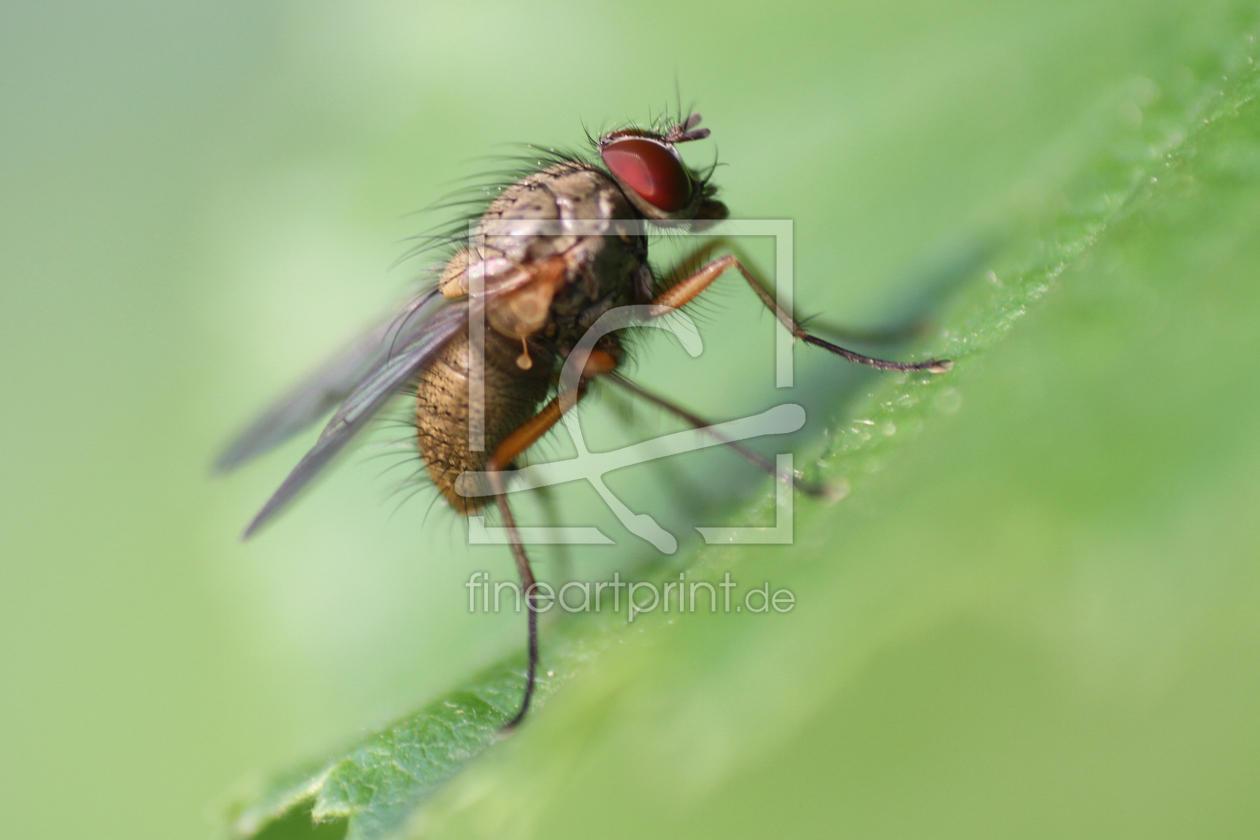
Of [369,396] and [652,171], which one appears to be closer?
[369,396]

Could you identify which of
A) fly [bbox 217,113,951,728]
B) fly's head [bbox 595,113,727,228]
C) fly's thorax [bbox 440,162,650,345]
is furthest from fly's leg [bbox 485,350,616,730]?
fly's head [bbox 595,113,727,228]

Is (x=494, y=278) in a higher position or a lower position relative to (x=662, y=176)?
lower

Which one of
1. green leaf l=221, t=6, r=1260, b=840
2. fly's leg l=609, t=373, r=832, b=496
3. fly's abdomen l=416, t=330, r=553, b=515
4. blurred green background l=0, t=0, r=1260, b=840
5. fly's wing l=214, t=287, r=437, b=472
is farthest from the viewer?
fly's wing l=214, t=287, r=437, b=472

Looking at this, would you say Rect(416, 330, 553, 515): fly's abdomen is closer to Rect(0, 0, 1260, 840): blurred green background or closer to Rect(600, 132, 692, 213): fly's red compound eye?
Rect(0, 0, 1260, 840): blurred green background

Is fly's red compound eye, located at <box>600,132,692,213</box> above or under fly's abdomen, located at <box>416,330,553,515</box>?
above

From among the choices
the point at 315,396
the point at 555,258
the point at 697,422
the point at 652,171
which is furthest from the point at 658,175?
the point at 315,396

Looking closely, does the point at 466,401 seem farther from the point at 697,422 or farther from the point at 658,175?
the point at 658,175

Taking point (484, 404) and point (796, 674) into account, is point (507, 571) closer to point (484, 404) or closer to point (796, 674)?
point (484, 404)

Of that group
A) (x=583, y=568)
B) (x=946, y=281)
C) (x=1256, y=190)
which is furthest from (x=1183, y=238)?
(x=583, y=568)
